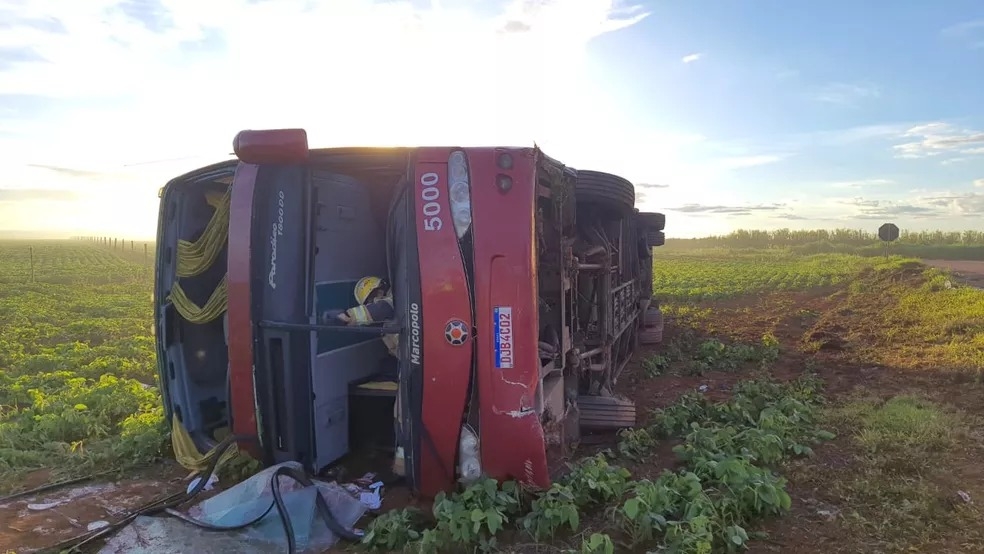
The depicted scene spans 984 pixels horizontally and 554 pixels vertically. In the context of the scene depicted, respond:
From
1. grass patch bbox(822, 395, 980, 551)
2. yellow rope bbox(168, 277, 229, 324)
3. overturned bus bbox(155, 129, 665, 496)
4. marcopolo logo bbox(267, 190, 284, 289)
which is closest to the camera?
grass patch bbox(822, 395, 980, 551)

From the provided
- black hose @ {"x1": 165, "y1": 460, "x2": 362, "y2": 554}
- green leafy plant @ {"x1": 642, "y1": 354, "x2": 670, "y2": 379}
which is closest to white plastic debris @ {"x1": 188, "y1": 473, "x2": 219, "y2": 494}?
black hose @ {"x1": 165, "y1": 460, "x2": 362, "y2": 554}

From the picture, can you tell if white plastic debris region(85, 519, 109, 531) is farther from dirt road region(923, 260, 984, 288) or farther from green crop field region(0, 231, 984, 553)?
dirt road region(923, 260, 984, 288)

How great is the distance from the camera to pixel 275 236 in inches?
172

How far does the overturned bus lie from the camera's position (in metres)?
3.89

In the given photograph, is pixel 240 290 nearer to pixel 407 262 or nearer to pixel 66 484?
pixel 407 262

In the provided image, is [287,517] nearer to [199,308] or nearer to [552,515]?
[552,515]

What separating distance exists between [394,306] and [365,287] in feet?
0.97

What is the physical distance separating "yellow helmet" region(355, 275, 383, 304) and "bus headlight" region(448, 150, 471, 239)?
1080mm

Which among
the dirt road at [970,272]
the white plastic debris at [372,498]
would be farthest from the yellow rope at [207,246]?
the dirt road at [970,272]

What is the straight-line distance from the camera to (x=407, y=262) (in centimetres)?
398

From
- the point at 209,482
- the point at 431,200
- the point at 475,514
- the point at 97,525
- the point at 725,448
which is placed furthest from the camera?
the point at 725,448

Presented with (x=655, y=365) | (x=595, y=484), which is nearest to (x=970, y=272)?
(x=655, y=365)

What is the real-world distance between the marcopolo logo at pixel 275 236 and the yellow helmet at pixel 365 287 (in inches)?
23.0

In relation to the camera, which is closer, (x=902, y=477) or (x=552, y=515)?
(x=552, y=515)
